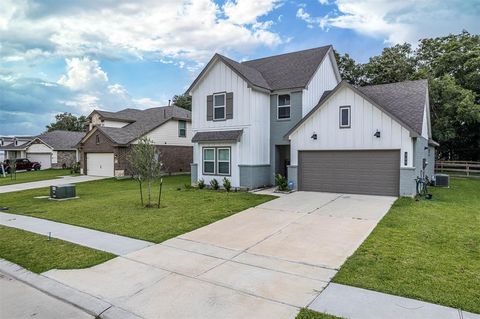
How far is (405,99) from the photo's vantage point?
15156 millimetres

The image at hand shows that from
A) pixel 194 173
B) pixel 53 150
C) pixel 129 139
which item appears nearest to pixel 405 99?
pixel 194 173

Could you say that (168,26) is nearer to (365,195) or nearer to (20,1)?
(20,1)

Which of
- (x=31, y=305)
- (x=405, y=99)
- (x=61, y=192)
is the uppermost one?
(x=405, y=99)

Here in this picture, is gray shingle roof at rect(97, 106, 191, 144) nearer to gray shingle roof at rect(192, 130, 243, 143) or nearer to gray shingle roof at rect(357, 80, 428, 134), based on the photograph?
gray shingle roof at rect(192, 130, 243, 143)

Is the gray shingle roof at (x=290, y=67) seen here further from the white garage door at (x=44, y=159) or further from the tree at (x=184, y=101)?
the white garage door at (x=44, y=159)

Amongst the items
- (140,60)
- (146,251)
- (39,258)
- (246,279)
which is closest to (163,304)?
(246,279)

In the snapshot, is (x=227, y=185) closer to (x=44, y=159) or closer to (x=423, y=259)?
(x=423, y=259)

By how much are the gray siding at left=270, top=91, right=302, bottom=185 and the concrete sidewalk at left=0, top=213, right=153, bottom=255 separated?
35.2 feet

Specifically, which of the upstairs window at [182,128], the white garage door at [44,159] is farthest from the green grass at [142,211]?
the white garage door at [44,159]

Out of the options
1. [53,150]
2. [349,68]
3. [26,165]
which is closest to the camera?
[349,68]

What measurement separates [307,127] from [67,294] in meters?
12.6

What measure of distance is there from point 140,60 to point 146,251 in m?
17.4

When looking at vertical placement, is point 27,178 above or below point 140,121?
below

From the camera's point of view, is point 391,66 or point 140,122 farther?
point 391,66
